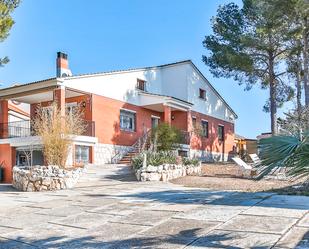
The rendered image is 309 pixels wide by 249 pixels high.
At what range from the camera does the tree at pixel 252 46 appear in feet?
78.5

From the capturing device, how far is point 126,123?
24.3 meters

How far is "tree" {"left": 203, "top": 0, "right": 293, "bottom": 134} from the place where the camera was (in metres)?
23.9

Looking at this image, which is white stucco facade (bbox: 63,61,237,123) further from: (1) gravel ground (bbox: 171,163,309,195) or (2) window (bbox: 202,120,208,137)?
(1) gravel ground (bbox: 171,163,309,195)

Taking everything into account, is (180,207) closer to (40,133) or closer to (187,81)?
(40,133)

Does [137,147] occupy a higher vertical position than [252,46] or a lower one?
lower

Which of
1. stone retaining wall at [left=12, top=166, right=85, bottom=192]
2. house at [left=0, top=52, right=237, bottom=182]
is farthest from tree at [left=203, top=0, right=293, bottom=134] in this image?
stone retaining wall at [left=12, top=166, right=85, bottom=192]

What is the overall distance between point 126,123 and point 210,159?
9.28 meters

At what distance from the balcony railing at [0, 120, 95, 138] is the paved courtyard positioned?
9.58 metres

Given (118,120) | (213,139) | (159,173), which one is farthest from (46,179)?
(213,139)

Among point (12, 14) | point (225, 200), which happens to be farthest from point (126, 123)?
point (225, 200)

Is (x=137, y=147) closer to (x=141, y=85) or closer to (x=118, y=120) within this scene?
(x=118, y=120)

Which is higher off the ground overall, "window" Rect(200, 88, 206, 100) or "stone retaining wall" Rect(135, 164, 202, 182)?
"window" Rect(200, 88, 206, 100)

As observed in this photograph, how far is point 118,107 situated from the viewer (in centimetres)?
2338

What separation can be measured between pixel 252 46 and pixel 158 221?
19498 millimetres
